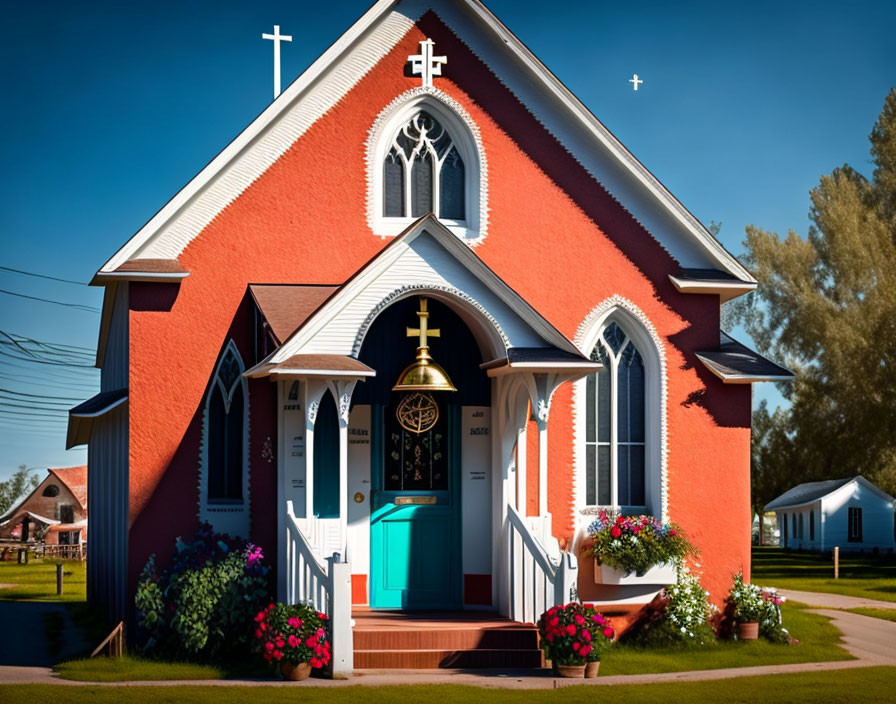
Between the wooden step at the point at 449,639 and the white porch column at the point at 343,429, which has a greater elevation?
the white porch column at the point at 343,429

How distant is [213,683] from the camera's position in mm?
13758

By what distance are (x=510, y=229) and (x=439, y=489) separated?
3.60 metres

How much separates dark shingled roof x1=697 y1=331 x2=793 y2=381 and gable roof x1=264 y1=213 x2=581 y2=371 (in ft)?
9.70

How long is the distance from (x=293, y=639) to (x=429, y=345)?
4.38m

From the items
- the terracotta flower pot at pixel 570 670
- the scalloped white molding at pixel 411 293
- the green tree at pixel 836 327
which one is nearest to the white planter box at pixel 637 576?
the terracotta flower pot at pixel 570 670

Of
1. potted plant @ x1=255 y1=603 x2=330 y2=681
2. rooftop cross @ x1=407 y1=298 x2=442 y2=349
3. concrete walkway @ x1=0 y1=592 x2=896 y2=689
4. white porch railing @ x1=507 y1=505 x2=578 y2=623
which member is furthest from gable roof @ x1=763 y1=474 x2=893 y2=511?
potted plant @ x1=255 y1=603 x2=330 y2=681

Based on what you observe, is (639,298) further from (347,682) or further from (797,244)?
(797,244)

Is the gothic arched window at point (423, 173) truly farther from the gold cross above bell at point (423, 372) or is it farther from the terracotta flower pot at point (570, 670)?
the terracotta flower pot at point (570, 670)

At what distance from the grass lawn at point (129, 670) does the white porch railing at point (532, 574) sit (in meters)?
3.63

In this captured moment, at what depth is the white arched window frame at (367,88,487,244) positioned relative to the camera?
56.3 ft

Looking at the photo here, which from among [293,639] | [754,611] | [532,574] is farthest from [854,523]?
[293,639]

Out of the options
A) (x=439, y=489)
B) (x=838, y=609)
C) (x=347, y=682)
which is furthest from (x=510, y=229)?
(x=838, y=609)

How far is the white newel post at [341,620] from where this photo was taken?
1408 cm

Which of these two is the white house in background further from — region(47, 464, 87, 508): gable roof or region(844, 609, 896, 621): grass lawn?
region(47, 464, 87, 508): gable roof
